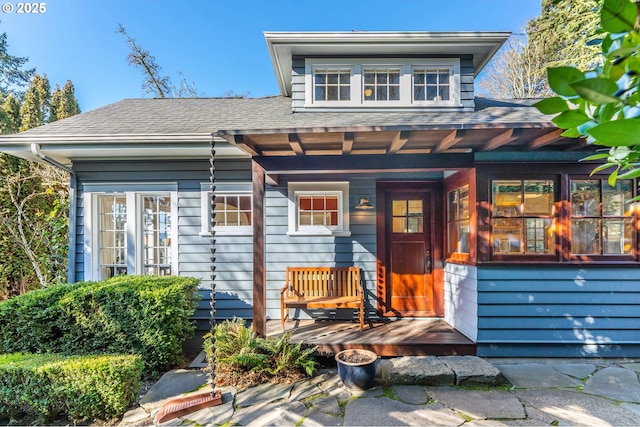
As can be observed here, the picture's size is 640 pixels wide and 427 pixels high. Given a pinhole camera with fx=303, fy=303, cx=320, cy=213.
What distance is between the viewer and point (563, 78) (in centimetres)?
59

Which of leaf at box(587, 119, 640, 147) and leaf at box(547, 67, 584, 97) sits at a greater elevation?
leaf at box(547, 67, 584, 97)

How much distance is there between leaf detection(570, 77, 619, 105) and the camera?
1.74ft

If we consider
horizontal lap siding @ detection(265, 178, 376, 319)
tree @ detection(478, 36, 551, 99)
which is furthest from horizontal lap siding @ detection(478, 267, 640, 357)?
tree @ detection(478, 36, 551, 99)

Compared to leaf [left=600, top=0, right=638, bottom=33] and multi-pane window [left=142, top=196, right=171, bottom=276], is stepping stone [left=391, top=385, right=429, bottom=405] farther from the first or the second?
multi-pane window [left=142, top=196, right=171, bottom=276]

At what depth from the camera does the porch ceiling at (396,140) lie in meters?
2.81

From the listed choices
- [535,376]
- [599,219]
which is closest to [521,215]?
[599,219]

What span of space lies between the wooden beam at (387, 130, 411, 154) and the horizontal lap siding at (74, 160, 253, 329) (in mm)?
2152

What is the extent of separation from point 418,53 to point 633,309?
4.17 metres

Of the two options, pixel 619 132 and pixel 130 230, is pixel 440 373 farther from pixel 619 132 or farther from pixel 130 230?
pixel 130 230

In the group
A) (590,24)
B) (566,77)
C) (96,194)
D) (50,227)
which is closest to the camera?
(566,77)

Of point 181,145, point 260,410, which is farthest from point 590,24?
point 260,410

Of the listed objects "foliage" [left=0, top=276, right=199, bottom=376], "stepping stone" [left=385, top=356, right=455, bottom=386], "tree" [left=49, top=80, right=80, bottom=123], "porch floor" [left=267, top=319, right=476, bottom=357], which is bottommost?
"stepping stone" [left=385, top=356, right=455, bottom=386]

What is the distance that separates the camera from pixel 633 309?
3.43 m

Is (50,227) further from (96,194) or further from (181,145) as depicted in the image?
(181,145)
